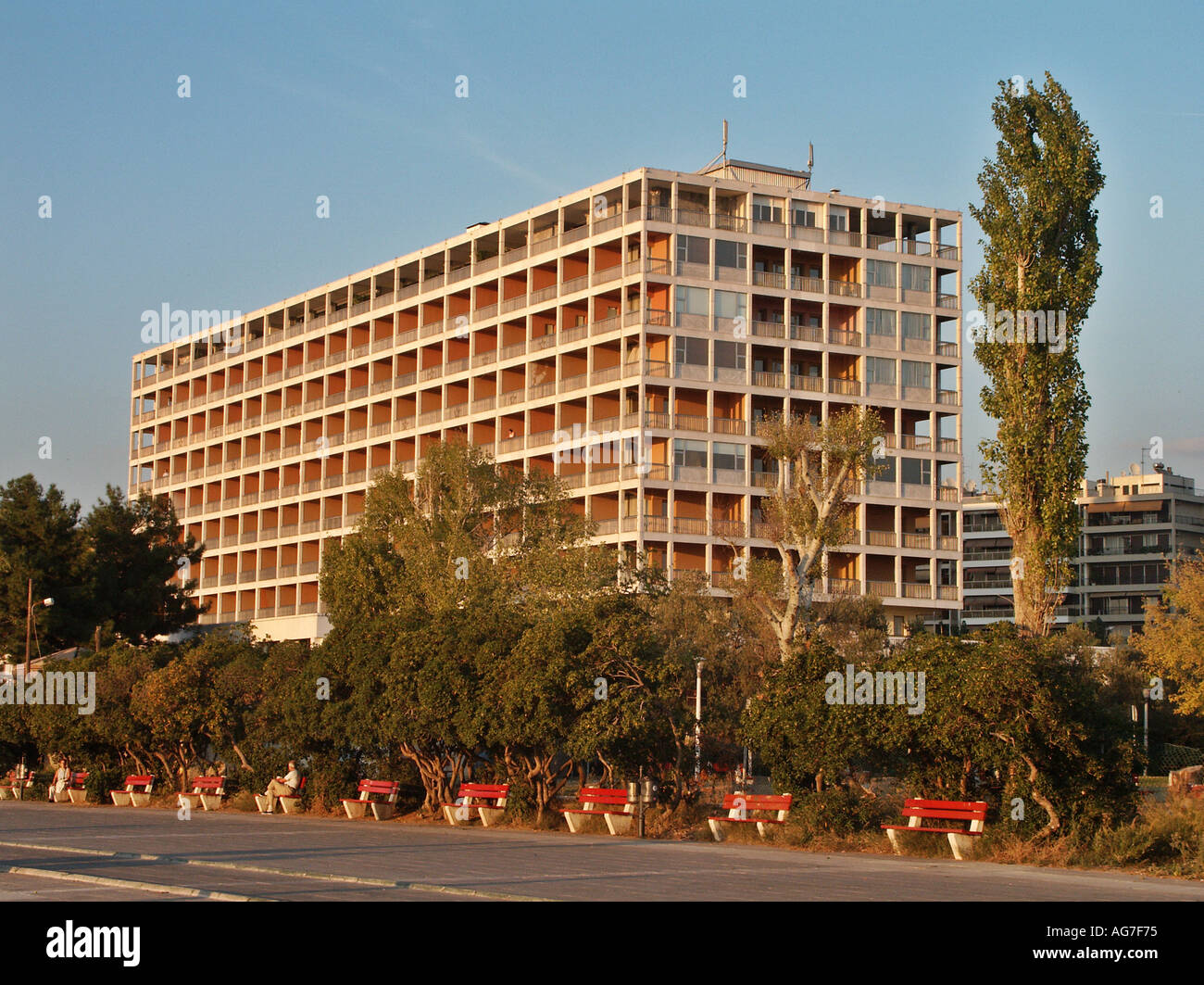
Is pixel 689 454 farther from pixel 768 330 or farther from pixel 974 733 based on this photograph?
pixel 974 733

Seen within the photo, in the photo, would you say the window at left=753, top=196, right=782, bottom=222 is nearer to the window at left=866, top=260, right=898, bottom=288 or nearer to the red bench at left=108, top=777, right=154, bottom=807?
the window at left=866, top=260, right=898, bottom=288

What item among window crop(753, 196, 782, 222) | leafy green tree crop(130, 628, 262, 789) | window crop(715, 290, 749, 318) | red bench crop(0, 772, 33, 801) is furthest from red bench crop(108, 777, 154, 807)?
window crop(753, 196, 782, 222)

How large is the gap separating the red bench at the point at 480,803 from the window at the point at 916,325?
2388 inches

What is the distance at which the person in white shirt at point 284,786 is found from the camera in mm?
33938

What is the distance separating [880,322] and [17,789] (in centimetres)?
5647

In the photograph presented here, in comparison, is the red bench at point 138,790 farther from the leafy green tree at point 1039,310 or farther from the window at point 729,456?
the window at point 729,456

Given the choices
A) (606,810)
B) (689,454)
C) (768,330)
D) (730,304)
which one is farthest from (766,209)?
(606,810)

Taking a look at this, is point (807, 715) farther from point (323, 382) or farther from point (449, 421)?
point (323, 382)

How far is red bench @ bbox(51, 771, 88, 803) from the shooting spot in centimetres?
4062

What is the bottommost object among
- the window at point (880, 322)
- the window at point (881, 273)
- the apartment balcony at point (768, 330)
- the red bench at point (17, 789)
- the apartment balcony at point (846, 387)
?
the red bench at point (17, 789)

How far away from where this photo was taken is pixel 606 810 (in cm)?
Result: 2802

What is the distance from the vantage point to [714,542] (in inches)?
3132

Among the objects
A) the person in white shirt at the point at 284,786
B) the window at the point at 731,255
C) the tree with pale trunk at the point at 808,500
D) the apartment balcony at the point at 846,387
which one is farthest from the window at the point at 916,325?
the person in white shirt at the point at 284,786
